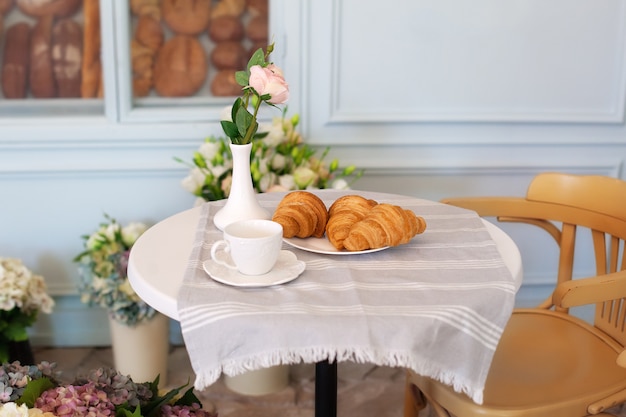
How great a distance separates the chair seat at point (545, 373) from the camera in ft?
4.66

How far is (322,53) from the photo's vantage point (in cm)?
235

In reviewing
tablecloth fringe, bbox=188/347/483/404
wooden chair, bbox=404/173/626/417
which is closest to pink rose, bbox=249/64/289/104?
tablecloth fringe, bbox=188/347/483/404

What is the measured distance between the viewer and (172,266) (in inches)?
52.4

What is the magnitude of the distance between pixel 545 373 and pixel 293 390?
990 millimetres

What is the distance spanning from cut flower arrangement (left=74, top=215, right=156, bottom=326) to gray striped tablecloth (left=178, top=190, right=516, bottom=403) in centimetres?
98

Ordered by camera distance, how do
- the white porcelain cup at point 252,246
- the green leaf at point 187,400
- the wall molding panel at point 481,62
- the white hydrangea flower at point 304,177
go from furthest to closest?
the wall molding panel at point 481,62 < the white hydrangea flower at point 304,177 < the green leaf at point 187,400 < the white porcelain cup at point 252,246

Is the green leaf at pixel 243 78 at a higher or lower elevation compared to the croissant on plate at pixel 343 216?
higher

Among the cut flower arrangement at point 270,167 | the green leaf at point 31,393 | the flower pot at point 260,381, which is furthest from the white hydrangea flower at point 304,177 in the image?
the green leaf at point 31,393

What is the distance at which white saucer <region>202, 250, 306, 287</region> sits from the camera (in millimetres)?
1217

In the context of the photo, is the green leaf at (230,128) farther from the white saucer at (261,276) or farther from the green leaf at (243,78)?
the white saucer at (261,276)

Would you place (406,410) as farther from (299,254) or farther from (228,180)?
(228,180)

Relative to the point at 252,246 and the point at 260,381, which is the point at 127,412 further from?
the point at 260,381

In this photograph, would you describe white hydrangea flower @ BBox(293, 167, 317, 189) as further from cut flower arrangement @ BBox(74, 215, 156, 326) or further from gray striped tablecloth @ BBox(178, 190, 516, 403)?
gray striped tablecloth @ BBox(178, 190, 516, 403)

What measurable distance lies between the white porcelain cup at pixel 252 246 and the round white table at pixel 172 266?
9 cm
